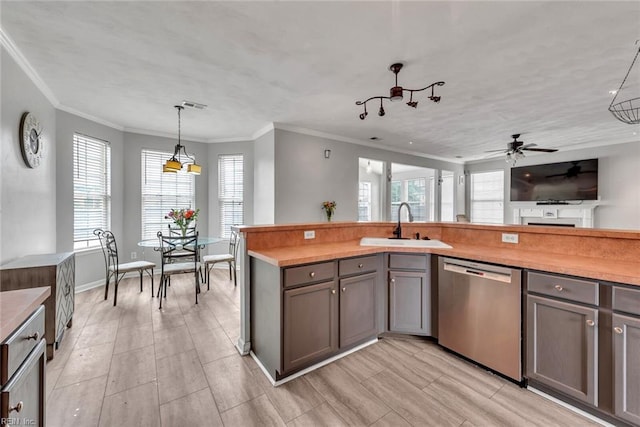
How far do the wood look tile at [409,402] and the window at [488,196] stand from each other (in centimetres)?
697

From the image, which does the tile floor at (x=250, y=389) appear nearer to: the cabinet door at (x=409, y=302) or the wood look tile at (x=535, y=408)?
the wood look tile at (x=535, y=408)

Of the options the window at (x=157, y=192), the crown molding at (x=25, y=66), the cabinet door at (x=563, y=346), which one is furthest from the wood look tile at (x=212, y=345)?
the window at (x=157, y=192)

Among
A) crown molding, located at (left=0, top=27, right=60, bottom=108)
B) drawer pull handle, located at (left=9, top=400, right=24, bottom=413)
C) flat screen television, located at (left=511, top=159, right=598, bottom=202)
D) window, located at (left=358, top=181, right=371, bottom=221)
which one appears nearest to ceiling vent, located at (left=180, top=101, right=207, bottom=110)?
crown molding, located at (left=0, top=27, right=60, bottom=108)

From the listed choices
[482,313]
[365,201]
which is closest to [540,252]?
Result: [482,313]

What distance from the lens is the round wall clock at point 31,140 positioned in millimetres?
2572

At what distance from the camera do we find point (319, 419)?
5.30 ft

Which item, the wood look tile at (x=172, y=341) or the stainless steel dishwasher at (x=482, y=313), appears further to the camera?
the wood look tile at (x=172, y=341)

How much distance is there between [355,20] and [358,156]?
360 cm

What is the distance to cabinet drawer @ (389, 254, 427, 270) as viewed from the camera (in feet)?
7.95

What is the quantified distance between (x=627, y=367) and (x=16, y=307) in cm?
297

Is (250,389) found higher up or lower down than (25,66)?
lower down

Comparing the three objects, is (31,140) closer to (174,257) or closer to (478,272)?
(174,257)

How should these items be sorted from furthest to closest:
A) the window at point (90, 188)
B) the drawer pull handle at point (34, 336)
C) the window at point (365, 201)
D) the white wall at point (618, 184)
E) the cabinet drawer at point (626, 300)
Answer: the window at point (365, 201) < the white wall at point (618, 184) < the window at point (90, 188) < the cabinet drawer at point (626, 300) < the drawer pull handle at point (34, 336)

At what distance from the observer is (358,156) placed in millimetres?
5480
